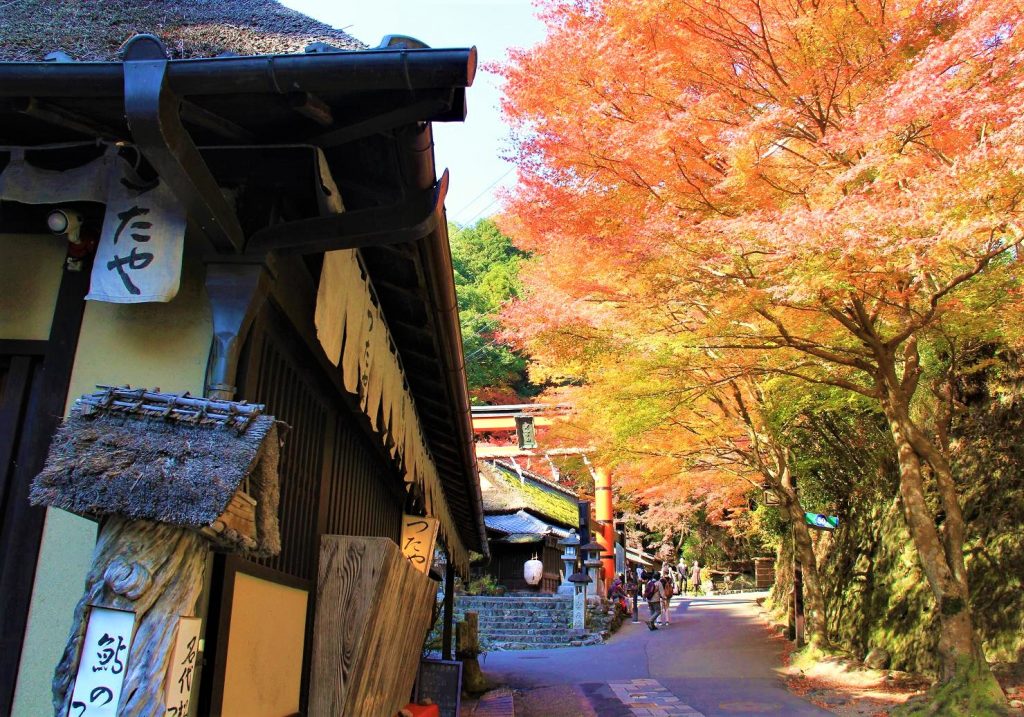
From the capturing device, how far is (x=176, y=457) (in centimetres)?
247

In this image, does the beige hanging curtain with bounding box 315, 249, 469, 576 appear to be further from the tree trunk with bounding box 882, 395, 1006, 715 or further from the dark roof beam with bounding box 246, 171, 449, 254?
the tree trunk with bounding box 882, 395, 1006, 715

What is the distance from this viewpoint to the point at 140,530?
2.44 meters

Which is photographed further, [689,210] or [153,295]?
[689,210]

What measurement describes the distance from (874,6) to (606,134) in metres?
3.57

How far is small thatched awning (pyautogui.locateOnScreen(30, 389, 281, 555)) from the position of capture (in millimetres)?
2367

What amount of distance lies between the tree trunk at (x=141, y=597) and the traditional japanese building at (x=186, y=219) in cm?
100

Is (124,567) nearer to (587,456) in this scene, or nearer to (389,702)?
(389,702)

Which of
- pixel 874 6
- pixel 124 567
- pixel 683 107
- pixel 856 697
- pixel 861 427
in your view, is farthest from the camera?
pixel 861 427

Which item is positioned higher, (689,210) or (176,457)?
(689,210)

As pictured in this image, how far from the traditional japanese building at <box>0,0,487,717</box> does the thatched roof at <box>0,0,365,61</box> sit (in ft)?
0.05

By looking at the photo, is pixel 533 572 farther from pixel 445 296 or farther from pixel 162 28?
pixel 162 28

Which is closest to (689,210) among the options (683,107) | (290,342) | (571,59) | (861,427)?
(683,107)

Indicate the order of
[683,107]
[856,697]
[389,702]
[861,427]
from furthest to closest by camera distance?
[861,427], [856,697], [683,107], [389,702]

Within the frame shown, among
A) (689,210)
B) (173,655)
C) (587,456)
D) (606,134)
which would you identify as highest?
(606,134)
